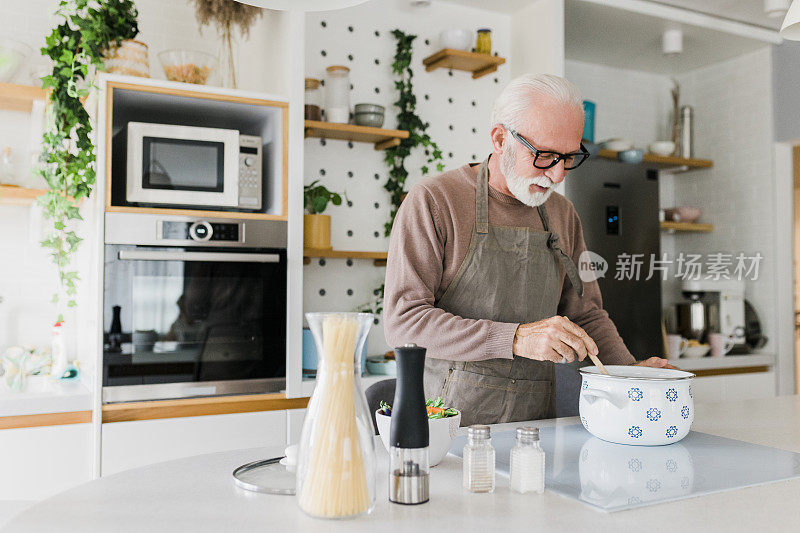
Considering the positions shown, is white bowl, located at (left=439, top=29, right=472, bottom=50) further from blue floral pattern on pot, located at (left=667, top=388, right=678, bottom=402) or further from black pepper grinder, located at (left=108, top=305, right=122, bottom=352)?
blue floral pattern on pot, located at (left=667, top=388, right=678, bottom=402)

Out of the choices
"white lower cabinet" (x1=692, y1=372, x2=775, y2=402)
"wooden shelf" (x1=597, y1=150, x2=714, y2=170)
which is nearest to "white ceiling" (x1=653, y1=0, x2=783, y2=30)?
"wooden shelf" (x1=597, y1=150, x2=714, y2=170)

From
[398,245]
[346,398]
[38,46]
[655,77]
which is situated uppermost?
[655,77]

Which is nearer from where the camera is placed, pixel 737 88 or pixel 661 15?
pixel 661 15

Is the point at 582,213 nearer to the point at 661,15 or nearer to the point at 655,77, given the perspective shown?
the point at 661,15

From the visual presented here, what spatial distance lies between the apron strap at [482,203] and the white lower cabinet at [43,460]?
156 centimetres

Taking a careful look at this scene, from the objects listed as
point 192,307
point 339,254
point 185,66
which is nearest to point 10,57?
point 185,66

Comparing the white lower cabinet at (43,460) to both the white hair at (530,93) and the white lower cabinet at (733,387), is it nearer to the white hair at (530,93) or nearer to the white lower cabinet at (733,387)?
the white hair at (530,93)

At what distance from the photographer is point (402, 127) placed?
133 inches

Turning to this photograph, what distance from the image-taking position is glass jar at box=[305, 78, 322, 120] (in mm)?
3104

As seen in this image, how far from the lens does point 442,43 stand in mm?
3438

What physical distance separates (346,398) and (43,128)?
244 centimetres

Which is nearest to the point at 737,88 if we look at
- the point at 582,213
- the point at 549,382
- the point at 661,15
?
the point at 661,15

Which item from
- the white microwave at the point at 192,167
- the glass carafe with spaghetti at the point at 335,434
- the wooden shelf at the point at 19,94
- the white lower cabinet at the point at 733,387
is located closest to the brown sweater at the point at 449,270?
the glass carafe with spaghetti at the point at 335,434

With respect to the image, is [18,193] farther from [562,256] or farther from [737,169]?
[737,169]
